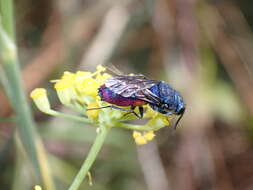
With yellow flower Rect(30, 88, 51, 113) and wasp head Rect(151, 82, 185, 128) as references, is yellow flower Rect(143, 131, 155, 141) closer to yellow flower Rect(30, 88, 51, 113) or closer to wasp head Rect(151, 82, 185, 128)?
wasp head Rect(151, 82, 185, 128)

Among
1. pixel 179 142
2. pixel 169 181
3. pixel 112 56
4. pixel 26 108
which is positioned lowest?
pixel 169 181

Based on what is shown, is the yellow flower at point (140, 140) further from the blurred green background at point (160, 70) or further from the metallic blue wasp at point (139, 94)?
the blurred green background at point (160, 70)

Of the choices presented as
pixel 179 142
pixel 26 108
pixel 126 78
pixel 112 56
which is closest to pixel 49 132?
pixel 112 56

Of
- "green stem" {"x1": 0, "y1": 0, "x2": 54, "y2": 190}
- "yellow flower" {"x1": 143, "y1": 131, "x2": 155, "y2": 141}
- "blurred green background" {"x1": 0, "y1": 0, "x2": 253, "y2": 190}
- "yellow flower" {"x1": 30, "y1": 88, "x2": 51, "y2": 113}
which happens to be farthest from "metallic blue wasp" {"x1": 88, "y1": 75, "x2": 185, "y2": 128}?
"blurred green background" {"x1": 0, "y1": 0, "x2": 253, "y2": 190}

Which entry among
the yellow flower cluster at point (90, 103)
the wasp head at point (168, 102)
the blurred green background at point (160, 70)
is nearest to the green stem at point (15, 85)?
the yellow flower cluster at point (90, 103)

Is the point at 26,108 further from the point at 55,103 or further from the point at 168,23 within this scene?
the point at 168,23

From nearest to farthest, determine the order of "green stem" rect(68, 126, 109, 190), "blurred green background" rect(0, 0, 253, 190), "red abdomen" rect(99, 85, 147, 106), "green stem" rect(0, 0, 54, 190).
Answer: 1. "green stem" rect(68, 126, 109, 190)
2. "red abdomen" rect(99, 85, 147, 106)
3. "green stem" rect(0, 0, 54, 190)
4. "blurred green background" rect(0, 0, 253, 190)
